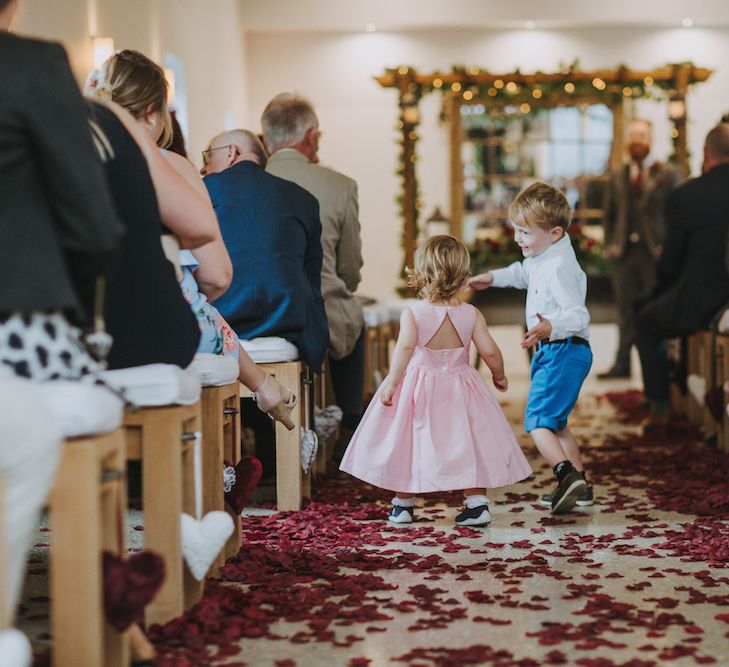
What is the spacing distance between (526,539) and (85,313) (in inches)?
68.8

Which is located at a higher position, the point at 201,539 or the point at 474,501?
the point at 201,539

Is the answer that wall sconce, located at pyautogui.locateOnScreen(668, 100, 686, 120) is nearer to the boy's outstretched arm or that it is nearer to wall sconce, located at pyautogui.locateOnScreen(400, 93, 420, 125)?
wall sconce, located at pyautogui.locateOnScreen(400, 93, 420, 125)

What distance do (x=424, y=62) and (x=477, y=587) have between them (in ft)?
33.8

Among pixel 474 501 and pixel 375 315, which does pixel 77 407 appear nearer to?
pixel 474 501

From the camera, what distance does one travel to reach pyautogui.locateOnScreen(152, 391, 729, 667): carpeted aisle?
2.27 metres

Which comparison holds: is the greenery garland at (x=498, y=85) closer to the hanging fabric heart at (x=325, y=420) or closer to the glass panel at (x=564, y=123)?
the glass panel at (x=564, y=123)

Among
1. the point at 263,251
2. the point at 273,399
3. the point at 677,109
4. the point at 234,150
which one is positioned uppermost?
the point at 677,109

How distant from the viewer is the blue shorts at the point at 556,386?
391 cm

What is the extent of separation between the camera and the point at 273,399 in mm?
3465

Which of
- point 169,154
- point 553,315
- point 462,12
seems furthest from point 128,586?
point 462,12

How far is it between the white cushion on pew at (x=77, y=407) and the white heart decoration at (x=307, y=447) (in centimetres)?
194

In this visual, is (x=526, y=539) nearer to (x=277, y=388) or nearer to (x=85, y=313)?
(x=277, y=388)

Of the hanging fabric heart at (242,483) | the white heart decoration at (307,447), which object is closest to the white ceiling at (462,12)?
the white heart decoration at (307,447)

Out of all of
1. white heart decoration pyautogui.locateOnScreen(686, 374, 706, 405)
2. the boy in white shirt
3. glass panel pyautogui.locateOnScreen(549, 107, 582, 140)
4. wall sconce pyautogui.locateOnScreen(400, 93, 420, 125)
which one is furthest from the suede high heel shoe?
glass panel pyautogui.locateOnScreen(549, 107, 582, 140)
